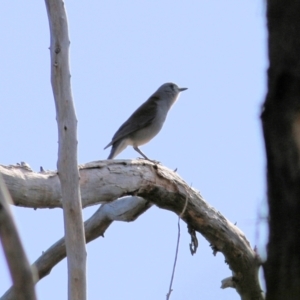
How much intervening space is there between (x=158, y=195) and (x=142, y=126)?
395cm

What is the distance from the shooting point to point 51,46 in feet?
14.9

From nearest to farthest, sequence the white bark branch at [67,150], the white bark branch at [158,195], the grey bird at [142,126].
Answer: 1. the white bark branch at [67,150]
2. the white bark branch at [158,195]
3. the grey bird at [142,126]

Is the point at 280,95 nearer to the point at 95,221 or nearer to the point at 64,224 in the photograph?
the point at 64,224

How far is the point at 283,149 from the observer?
150cm

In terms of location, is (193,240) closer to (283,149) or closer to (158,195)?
A: (158,195)

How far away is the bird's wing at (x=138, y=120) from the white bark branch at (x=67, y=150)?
4.96 m

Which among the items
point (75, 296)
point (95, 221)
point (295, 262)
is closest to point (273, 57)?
point (295, 262)

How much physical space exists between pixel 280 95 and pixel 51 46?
320 centimetres

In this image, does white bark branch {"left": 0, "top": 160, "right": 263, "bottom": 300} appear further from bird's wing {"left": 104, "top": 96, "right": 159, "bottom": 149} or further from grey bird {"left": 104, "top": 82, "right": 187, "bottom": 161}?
bird's wing {"left": 104, "top": 96, "right": 159, "bottom": 149}

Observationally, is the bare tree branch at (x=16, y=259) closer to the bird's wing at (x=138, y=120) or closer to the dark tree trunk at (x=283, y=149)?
the dark tree trunk at (x=283, y=149)

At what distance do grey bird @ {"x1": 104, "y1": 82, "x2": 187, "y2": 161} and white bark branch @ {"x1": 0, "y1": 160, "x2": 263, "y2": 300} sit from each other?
3008 millimetres

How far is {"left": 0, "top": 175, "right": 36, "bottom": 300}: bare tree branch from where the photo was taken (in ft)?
4.64

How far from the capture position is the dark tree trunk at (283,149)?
147 cm

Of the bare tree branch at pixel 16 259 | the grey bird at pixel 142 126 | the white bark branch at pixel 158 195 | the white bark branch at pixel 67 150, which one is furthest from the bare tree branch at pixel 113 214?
the bare tree branch at pixel 16 259
